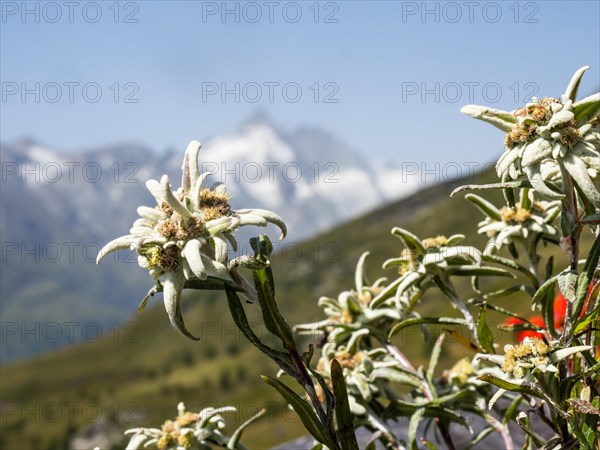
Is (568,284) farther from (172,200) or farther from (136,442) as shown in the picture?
(136,442)

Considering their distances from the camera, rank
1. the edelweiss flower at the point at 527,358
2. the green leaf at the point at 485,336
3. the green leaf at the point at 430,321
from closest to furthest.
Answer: the edelweiss flower at the point at 527,358 < the green leaf at the point at 485,336 < the green leaf at the point at 430,321

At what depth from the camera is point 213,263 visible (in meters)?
2.12

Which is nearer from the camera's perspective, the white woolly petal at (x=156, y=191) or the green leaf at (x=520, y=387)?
the green leaf at (x=520, y=387)

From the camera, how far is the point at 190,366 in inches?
5487

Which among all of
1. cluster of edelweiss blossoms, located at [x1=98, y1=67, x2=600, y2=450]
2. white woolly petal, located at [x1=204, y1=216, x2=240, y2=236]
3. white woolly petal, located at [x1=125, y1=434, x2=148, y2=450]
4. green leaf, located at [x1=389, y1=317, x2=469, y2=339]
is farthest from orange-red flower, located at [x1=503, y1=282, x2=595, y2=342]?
white woolly petal, located at [x1=125, y1=434, x2=148, y2=450]

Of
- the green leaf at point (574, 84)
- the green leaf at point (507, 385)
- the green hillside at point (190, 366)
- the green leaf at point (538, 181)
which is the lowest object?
the green hillside at point (190, 366)

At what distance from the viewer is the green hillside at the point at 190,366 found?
101m

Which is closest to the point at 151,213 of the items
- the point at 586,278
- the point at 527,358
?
the point at 527,358

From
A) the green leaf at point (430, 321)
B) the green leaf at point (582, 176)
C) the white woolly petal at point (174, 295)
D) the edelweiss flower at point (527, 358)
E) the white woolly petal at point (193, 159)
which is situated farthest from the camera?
the green leaf at point (430, 321)

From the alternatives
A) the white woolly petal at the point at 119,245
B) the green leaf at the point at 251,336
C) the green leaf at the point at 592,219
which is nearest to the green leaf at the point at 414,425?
the green leaf at the point at 251,336

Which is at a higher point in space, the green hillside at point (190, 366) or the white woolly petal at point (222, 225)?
the white woolly petal at point (222, 225)

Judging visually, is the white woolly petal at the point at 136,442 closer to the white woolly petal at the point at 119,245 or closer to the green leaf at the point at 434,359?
the white woolly petal at the point at 119,245

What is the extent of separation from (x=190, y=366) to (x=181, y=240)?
14286cm

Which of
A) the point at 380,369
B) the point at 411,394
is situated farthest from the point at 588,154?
the point at 411,394
